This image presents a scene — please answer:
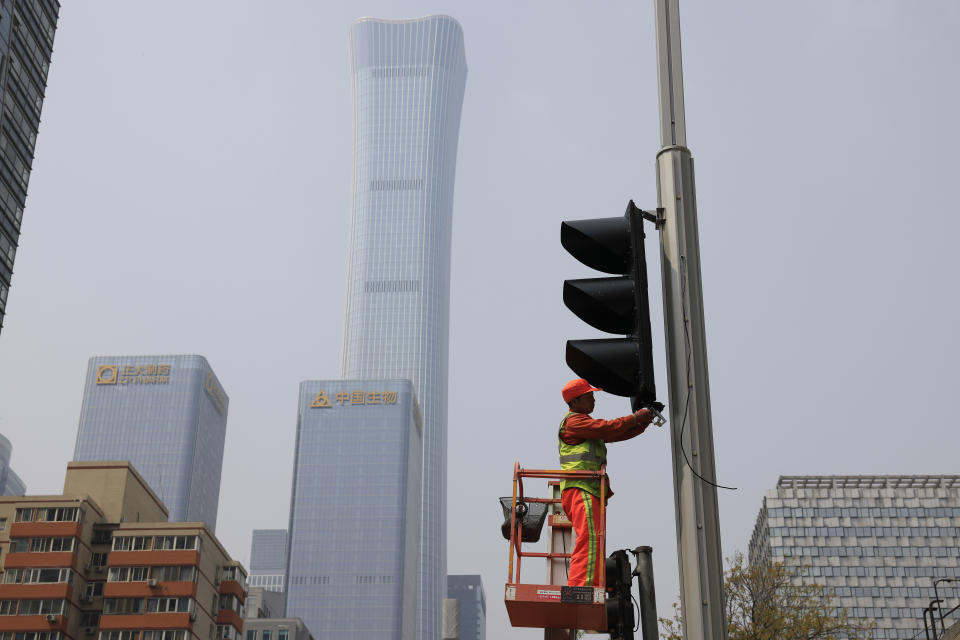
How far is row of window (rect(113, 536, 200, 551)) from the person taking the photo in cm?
9056

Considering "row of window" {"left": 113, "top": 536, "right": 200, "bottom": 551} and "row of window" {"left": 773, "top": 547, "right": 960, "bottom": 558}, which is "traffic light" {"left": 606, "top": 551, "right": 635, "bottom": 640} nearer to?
"row of window" {"left": 113, "top": 536, "right": 200, "bottom": 551}

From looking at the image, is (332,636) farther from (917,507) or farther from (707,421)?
(707,421)

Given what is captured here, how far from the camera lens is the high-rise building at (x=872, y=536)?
Result: 421 feet

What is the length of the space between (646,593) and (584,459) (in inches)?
64.9

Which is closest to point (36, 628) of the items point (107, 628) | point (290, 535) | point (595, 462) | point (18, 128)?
point (107, 628)

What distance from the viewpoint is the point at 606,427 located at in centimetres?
719


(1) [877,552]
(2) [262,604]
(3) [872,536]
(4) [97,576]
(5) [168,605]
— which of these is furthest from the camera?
(2) [262,604]

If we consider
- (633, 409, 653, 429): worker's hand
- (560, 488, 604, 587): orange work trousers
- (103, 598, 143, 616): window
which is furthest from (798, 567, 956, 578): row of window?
(633, 409, 653, 429): worker's hand

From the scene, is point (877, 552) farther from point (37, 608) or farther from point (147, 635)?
point (37, 608)

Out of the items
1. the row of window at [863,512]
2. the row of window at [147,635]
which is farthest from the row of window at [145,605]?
the row of window at [863,512]

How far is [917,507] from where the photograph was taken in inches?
5231

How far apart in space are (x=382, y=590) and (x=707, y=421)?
637 feet

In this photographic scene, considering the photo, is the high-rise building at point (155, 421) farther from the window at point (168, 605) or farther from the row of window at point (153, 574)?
the window at point (168, 605)

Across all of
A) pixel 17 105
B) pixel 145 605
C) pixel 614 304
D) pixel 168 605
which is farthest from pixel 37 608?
pixel 614 304
